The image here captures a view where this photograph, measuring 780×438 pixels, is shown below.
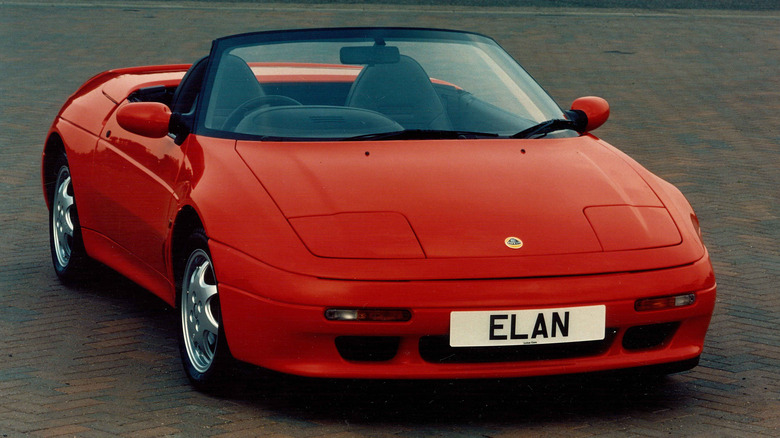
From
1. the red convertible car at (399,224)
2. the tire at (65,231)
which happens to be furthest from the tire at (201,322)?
the tire at (65,231)

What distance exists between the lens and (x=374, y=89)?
Result: 5.29m

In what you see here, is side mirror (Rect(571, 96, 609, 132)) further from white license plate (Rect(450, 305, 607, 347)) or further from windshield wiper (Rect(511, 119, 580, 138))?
white license plate (Rect(450, 305, 607, 347))

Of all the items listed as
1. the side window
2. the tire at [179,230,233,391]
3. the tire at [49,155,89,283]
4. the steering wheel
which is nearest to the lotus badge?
the tire at [179,230,233,391]

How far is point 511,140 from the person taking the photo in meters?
4.89

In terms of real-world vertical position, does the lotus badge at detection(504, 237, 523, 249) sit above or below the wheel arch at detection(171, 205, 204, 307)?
above

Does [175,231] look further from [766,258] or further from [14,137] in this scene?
[14,137]

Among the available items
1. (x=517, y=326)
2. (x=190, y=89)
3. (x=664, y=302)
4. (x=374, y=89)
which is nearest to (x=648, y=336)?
(x=664, y=302)

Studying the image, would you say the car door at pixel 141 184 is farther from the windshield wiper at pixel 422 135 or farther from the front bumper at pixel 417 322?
the front bumper at pixel 417 322

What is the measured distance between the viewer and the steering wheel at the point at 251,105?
501 cm

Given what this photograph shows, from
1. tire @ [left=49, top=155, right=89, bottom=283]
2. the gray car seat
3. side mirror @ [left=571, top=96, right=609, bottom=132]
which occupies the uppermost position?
the gray car seat

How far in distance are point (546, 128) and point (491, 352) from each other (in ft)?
4.56

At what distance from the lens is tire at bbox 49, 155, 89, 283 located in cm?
620

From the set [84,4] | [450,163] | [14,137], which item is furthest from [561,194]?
[84,4]

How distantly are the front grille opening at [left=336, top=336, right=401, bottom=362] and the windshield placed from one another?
107cm
